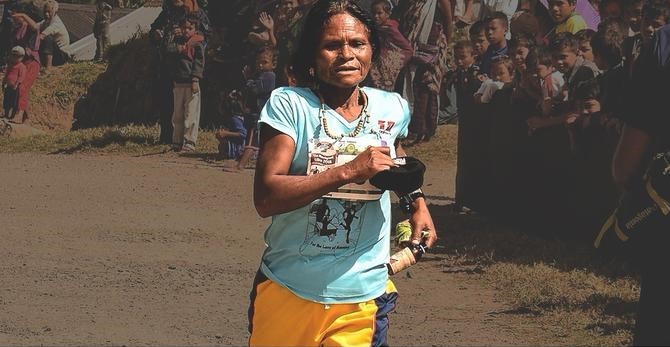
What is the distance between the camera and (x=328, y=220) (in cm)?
368

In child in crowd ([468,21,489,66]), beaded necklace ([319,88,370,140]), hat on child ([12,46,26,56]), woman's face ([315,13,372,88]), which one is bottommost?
hat on child ([12,46,26,56])

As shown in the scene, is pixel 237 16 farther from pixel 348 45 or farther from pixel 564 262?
pixel 348 45

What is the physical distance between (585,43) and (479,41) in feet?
8.61

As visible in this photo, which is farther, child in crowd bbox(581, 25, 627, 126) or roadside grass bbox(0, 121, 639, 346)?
child in crowd bbox(581, 25, 627, 126)

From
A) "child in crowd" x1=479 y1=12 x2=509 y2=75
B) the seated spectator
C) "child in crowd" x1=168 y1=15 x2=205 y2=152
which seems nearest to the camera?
"child in crowd" x1=479 y1=12 x2=509 y2=75

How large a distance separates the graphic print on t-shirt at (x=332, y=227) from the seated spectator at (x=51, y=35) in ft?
46.9

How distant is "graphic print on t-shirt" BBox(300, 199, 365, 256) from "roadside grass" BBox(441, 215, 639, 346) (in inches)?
124

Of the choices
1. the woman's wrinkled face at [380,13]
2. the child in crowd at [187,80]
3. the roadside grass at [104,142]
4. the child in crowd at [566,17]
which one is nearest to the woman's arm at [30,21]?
the roadside grass at [104,142]

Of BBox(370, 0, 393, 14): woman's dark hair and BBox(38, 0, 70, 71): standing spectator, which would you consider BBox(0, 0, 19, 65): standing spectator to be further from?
BBox(370, 0, 393, 14): woman's dark hair

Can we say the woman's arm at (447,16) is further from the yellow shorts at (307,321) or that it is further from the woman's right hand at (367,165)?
the woman's right hand at (367,165)

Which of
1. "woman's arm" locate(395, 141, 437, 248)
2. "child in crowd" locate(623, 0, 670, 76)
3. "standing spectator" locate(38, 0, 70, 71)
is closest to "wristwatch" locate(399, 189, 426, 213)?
"woman's arm" locate(395, 141, 437, 248)

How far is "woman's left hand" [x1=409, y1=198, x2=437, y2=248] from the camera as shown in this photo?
3865 mm

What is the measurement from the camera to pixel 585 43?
9195 mm

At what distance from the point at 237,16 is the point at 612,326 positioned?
30.1ft
